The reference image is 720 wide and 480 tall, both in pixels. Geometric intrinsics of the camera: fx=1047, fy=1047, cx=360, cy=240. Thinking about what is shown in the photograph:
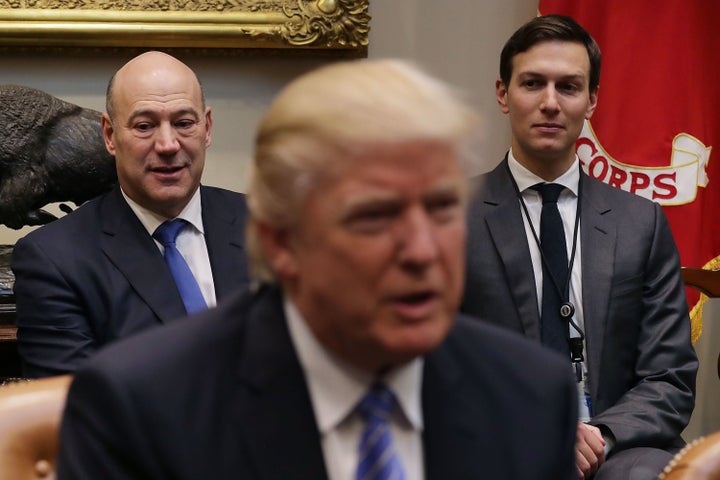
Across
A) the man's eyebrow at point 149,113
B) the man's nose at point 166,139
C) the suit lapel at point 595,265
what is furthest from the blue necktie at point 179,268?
the suit lapel at point 595,265

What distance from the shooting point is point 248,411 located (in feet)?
4.29

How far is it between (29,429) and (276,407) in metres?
0.73

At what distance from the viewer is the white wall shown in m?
4.11

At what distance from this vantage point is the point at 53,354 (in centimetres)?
278

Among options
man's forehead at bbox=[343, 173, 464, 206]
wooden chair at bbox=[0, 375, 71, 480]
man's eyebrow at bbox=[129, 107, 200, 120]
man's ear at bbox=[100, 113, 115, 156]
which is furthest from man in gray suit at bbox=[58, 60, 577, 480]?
man's ear at bbox=[100, 113, 115, 156]

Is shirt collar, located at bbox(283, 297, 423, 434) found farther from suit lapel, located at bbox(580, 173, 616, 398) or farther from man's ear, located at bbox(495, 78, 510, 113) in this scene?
man's ear, located at bbox(495, 78, 510, 113)

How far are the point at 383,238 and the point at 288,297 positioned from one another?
224mm

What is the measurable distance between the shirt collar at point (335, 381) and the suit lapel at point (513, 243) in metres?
1.73

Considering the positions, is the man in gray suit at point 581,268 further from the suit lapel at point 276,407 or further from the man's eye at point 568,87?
the suit lapel at point 276,407

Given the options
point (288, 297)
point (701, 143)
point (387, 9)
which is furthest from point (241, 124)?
point (288, 297)

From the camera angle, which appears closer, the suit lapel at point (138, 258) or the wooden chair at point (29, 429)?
the wooden chair at point (29, 429)

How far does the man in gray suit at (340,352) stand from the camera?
118cm

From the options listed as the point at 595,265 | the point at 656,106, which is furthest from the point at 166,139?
the point at 656,106

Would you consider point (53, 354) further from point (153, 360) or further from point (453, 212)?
point (453, 212)
